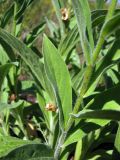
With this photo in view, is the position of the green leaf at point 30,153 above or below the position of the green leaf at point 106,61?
below

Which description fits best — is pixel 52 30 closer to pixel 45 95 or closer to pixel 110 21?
pixel 45 95

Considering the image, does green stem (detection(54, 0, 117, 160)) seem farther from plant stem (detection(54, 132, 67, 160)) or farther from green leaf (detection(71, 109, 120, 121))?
green leaf (detection(71, 109, 120, 121))

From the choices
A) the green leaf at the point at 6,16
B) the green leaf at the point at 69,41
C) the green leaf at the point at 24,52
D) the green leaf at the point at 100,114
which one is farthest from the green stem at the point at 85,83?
the green leaf at the point at 6,16

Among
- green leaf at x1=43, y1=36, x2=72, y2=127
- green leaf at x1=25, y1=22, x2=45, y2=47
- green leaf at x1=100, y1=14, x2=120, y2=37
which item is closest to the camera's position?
green leaf at x1=100, y1=14, x2=120, y2=37

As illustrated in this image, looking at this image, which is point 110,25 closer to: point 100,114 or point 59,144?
point 100,114

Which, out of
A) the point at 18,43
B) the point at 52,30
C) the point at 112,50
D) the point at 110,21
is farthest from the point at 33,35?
the point at 110,21

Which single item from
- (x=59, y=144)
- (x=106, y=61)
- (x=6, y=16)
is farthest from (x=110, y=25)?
(x=6, y=16)

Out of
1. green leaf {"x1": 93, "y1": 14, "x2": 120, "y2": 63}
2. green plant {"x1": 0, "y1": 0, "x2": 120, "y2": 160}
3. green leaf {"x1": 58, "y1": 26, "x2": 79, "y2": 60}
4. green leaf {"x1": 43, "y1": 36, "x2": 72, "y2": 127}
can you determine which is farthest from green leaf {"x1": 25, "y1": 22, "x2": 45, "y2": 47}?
green leaf {"x1": 93, "y1": 14, "x2": 120, "y2": 63}

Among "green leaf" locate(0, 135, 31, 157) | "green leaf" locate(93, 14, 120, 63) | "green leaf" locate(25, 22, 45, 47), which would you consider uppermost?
"green leaf" locate(93, 14, 120, 63)

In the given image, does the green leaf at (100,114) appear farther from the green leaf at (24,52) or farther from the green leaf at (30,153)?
the green leaf at (24,52)
